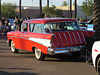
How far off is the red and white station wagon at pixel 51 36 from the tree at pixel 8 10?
70954 millimetres

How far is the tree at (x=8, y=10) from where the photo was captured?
81956mm

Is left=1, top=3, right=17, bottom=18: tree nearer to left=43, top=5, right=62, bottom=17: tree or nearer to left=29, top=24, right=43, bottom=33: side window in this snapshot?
left=43, top=5, right=62, bottom=17: tree

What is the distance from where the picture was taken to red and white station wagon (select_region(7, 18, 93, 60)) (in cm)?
965

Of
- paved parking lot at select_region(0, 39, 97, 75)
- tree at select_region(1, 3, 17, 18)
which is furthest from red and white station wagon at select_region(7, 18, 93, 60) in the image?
tree at select_region(1, 3, 17, 18)

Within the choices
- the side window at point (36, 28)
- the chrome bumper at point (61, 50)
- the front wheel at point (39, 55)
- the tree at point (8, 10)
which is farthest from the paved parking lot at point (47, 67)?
the tree at point (8, 10)

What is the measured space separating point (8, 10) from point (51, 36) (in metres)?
76.4

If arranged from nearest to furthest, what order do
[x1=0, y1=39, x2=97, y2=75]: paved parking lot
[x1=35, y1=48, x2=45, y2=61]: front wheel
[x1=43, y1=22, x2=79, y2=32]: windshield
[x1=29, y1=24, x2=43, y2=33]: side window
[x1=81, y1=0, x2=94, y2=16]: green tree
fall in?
[x1=0, y1=39, x2=97, y2=75]: paved parking lot, [x1=35, y1=48, x2=45, y2=61]: front wheel, [x1=43, y1=22, x2=79, y2=32]: windshield, [x1=29, y1=24, x2=43, y2=33]: side window, [x1=81, y1=0, x2=94, y2=16]: green tree

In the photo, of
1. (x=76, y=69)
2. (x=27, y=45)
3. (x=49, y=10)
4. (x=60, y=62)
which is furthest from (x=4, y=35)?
(x=49, y=10)

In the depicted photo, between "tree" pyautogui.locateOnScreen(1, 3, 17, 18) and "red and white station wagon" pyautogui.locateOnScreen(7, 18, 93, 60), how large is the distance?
71.0 metres

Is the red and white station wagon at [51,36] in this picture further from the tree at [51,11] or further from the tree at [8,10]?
the tree at [8,10]

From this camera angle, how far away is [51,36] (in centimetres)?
952

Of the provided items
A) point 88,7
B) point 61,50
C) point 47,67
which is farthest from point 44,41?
point 88,7

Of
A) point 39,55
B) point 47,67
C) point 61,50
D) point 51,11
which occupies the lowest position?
point 47,67

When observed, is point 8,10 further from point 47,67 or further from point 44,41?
point 47,67
